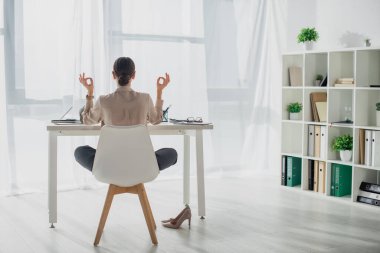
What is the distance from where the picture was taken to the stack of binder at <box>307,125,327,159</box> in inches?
197

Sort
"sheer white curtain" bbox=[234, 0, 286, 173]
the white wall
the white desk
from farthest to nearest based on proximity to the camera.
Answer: "sheer white curtain" bbox=[234, 0, 286, 173] → the white wall → the white desk

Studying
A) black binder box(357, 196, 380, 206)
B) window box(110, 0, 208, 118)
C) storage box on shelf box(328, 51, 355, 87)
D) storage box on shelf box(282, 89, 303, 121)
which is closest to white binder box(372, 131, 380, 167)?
black binder box(357, 196, 380, 206)

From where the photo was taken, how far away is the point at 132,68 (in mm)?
3572

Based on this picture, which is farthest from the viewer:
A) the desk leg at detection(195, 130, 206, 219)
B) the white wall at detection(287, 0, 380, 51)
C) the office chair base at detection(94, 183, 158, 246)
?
the white wall at detection(287, 0, 380, 51)

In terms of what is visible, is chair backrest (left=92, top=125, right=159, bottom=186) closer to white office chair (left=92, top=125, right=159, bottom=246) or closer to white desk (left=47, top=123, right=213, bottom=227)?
white office chair (left=92, top=125, right=159, bottom=246)

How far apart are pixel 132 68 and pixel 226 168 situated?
2.72 metres

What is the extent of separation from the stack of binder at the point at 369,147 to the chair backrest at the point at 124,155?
2.06m

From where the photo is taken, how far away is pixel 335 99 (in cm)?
491

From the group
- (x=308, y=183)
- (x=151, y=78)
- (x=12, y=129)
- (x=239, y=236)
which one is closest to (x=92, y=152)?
(x=239, y=236)

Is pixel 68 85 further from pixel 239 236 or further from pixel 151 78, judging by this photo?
pixel 239 236

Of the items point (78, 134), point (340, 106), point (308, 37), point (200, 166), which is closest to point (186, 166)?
point (200, 166)

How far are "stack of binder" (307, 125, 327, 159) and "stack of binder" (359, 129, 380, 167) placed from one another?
398 mm

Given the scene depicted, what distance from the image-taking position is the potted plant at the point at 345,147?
476cm

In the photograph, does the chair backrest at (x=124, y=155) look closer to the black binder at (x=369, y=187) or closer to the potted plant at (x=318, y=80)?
the black binder at (x=369, y=187)
